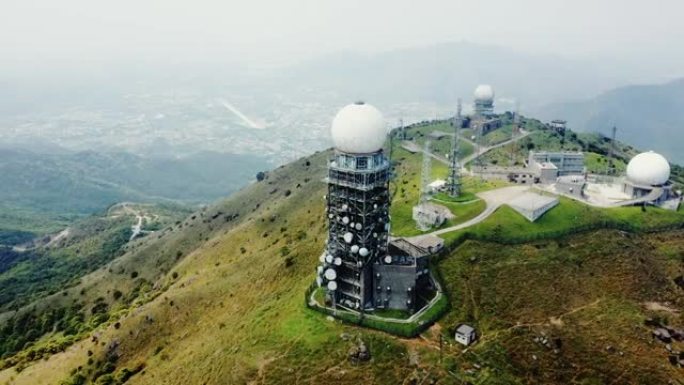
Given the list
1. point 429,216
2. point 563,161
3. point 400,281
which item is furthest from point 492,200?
point 563,161

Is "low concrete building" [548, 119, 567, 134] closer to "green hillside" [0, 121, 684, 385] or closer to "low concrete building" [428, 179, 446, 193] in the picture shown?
"green hillside" [0, 121, 684, 385]

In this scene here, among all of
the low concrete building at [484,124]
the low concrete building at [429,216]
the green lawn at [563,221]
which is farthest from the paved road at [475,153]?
the low concrete building at [429,216]

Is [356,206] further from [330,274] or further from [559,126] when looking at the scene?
[559,126]

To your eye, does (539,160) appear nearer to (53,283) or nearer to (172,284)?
(172,284)

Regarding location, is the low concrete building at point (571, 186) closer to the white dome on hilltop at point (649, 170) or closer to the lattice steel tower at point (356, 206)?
the white dome on hilltop at point (649, 170)

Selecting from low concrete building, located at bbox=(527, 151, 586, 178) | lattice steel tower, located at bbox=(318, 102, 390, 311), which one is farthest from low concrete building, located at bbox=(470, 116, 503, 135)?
lattice steel tower, located at bbox=(318, 102, 390, 311)

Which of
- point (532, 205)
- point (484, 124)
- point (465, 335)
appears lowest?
point (465, 335)

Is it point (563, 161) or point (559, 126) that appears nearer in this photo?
point (563, 161)
